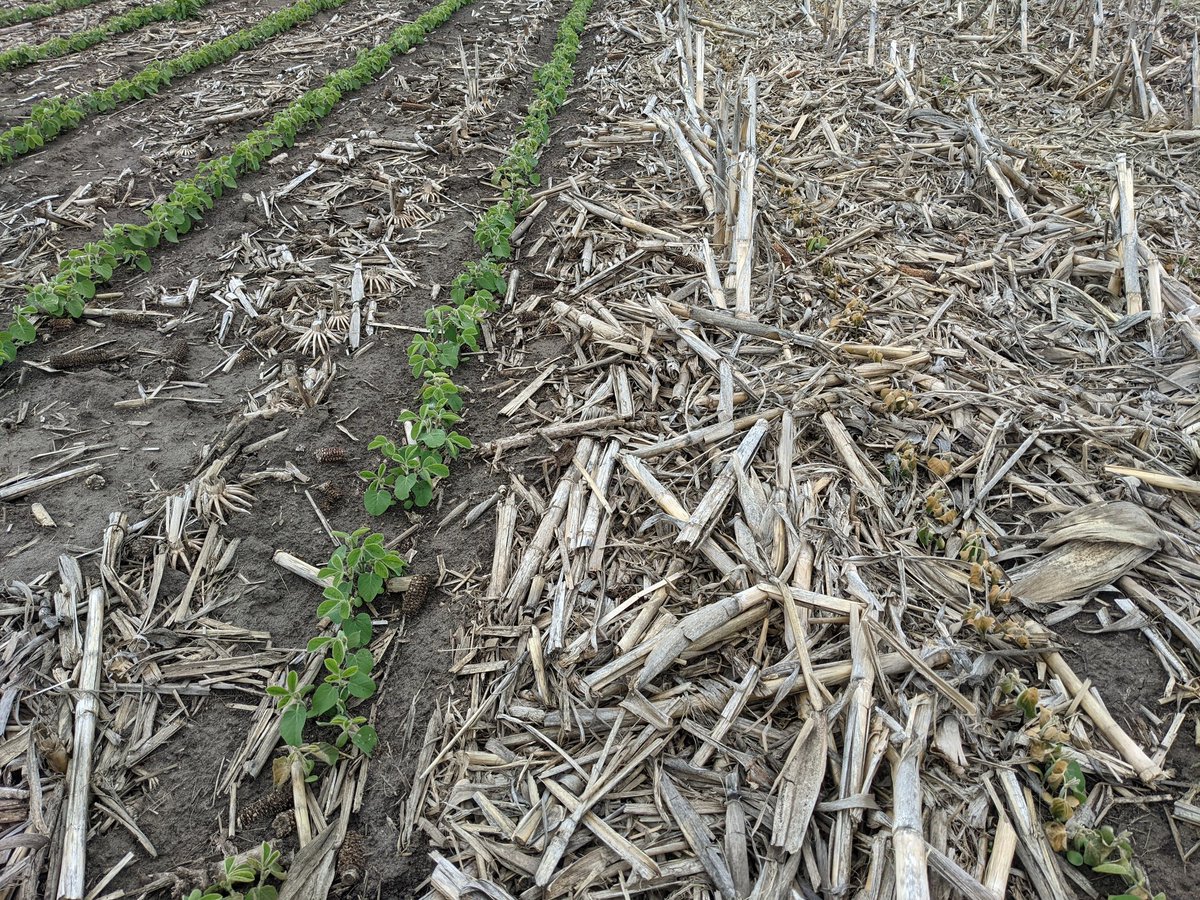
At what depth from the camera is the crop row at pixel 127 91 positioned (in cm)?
755

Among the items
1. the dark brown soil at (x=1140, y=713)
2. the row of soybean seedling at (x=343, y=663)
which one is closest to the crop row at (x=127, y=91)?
the row of soybean seedling at (x=343, y=663)

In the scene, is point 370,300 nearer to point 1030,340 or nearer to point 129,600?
point 129,600

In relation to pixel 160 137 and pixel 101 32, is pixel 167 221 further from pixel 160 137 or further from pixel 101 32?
pixel 101 32

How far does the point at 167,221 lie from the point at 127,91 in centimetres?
400

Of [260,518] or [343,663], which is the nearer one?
[343,663]

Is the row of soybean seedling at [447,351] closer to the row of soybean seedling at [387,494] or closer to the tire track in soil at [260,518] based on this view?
the row of soybean seedling at [387,494]

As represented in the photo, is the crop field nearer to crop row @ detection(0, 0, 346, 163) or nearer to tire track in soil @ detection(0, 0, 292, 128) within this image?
crop row @ detection(0, 0, 346, 163)

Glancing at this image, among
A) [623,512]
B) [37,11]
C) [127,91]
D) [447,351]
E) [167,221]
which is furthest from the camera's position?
[37,11]

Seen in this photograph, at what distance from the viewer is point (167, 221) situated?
241 inches

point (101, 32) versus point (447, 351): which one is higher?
point (101, 32)

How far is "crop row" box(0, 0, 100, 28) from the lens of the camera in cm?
1141

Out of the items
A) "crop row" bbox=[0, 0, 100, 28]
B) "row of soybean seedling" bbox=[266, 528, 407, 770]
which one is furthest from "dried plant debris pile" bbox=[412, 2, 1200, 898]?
"crop row" bbox=[0, 0, 100, 28]

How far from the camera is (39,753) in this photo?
2951mm

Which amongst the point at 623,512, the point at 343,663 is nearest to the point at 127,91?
the point at 343,663
